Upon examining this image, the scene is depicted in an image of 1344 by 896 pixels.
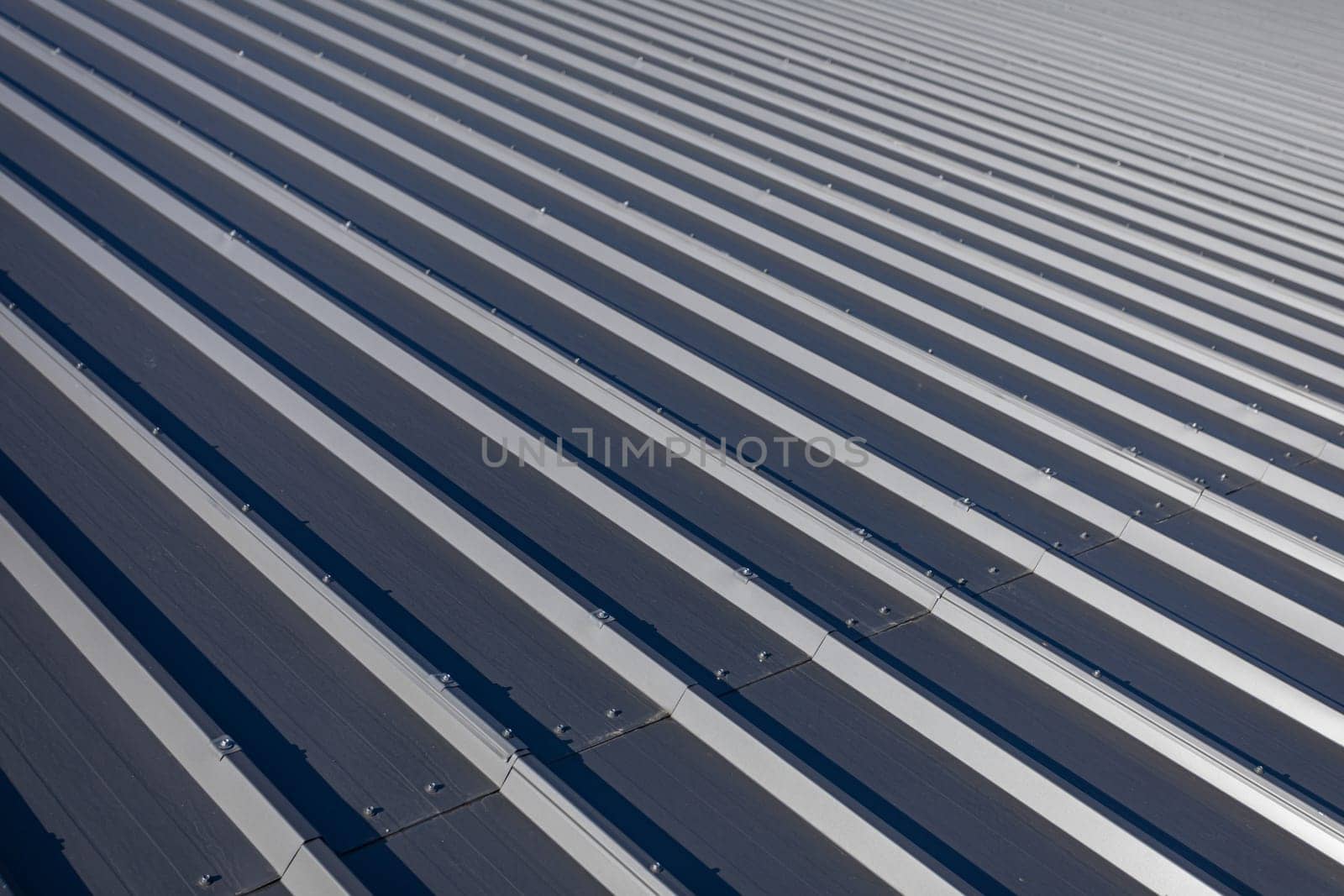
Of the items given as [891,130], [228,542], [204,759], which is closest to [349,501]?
[228,542]

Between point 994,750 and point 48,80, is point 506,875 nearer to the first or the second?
point 994,750

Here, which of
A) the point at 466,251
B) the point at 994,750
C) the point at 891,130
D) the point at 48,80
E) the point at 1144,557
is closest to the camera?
the point at 994,750

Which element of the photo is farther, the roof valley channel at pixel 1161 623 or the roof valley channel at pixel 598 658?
the roof valley channel at pixel 1161 623

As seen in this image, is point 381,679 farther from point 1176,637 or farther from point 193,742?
point 1176,637

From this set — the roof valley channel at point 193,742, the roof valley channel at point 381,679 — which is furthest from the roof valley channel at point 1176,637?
the roof valley channel at point 193,742

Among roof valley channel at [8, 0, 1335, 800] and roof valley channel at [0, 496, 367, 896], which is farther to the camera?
roof valley channel at [8, 0, 1335, 800]

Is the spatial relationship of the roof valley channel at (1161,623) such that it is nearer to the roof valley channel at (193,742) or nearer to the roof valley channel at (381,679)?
the roof valley channel at (381,679)

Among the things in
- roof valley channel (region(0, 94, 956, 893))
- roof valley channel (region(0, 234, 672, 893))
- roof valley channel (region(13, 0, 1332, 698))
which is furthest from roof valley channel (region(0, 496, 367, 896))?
roof valley channel (region(13, 0, 1332, 698))

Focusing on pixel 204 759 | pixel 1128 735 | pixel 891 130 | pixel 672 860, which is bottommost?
pixel 204 759

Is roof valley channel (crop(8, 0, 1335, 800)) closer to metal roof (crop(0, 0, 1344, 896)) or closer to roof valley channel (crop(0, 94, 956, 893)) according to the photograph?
metal roof (crop(0, 0, 1344, 896))
